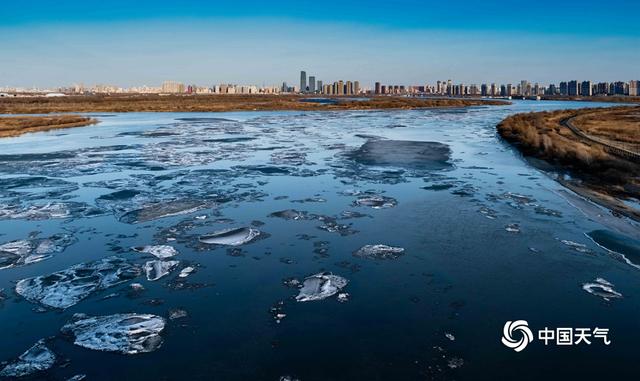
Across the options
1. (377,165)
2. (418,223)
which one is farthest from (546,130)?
(418,223)

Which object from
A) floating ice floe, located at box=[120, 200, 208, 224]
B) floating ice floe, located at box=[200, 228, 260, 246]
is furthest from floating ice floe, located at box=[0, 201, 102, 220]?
floating ice floe, located at box=[200, 228, 260, 246]

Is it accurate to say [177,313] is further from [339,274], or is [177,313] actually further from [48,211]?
[48,211]

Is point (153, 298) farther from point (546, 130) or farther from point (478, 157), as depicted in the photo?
point (546, 130)

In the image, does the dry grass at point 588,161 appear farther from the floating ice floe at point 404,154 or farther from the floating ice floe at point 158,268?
the floating ice floe at point 158,268

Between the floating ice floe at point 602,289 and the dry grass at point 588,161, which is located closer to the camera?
the floating ice floe at point 602,289

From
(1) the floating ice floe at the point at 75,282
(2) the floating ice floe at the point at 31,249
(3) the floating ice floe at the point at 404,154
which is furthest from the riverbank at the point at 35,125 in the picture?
(1) the floating ice floe at the point at 75,282

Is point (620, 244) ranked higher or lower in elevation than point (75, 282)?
higher

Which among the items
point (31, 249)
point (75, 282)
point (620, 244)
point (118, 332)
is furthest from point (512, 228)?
point (31, 249)
